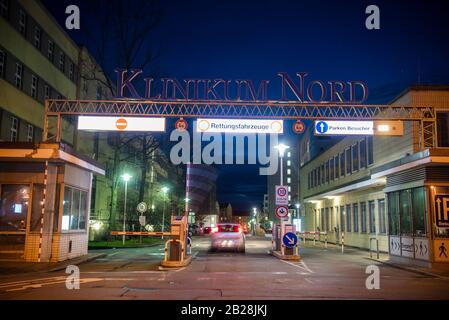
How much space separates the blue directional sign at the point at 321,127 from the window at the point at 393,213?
482 centimetres

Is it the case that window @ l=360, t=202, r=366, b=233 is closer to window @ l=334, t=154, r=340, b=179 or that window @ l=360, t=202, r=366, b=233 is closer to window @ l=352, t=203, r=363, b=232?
window @ l=352, t=203, r=363, b=232

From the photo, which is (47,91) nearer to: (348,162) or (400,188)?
(348,162)

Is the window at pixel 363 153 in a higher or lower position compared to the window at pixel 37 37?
lower

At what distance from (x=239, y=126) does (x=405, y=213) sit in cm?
849

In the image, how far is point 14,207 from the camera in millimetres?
20453

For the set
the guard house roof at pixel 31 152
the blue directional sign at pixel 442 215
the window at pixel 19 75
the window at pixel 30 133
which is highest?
the window at pixel 19 75

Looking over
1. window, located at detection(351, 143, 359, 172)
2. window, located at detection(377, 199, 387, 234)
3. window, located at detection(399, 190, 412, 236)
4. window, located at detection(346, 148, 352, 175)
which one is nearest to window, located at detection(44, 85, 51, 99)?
window, located at detection(351, 143, 359, 172)

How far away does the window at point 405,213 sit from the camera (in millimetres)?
21475

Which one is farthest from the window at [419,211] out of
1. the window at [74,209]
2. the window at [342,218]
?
the window at [342,218]

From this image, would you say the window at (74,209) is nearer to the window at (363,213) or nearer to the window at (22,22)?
the window at (22,22)

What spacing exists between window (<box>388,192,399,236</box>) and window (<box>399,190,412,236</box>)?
0.47m

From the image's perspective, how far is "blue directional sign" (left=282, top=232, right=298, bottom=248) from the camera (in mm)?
22781

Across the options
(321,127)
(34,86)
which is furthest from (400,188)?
(34,86)
